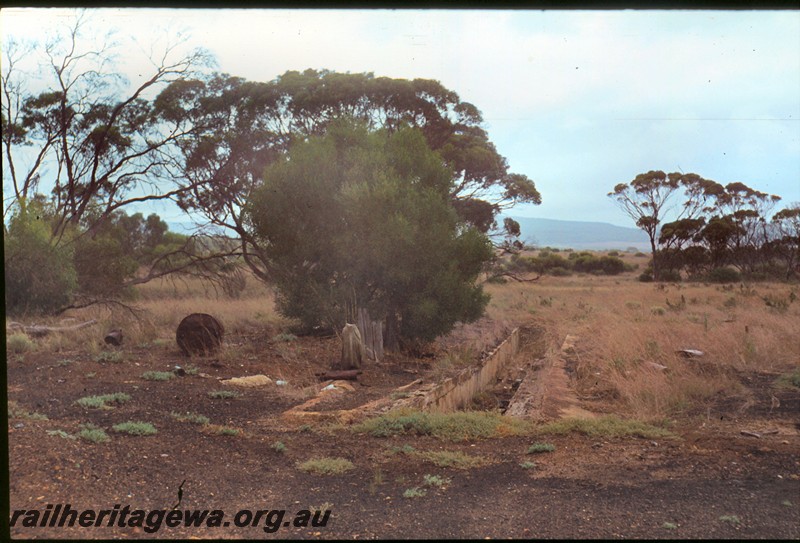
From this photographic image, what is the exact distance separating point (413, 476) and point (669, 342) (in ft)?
30.7

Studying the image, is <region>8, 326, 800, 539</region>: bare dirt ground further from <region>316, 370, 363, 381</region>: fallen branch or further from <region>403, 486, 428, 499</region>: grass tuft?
<region>316, 370, 363, 381</region>: fallen branch

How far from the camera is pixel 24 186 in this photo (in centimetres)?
1888

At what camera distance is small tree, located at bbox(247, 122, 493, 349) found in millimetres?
12742

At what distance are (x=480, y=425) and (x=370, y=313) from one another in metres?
6.48

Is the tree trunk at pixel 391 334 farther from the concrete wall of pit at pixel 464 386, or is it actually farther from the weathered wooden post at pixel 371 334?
the concrete wall of pit at pixel 464 386

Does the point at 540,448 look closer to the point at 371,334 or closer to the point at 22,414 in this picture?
the point at 22,414

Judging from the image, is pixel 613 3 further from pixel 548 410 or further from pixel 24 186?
pixel 24 186

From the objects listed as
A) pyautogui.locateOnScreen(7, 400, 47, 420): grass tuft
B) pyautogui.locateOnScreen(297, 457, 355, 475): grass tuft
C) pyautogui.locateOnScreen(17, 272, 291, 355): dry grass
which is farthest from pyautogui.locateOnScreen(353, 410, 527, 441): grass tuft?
pyautogui.locateOnScreen(17, 272, 291, 355): dry grass

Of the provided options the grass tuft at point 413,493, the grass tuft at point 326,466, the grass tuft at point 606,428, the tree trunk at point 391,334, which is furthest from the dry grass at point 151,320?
the grass tuft at point 413,493

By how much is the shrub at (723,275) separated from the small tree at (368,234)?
2209 centimetres

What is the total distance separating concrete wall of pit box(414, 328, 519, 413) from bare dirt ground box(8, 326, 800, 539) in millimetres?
2259

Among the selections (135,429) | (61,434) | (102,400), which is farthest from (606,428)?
(102,400)

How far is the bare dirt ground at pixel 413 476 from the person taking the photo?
4172 millimetres

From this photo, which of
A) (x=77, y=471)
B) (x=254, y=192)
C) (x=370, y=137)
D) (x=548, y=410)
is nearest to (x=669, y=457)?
(x=548, y=410)
